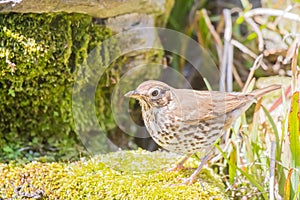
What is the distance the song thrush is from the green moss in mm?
612

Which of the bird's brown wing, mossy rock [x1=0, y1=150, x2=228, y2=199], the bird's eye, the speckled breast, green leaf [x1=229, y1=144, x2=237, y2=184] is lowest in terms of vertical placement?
mossy rock [x1=0, y1=150, x2=228, y2=199]

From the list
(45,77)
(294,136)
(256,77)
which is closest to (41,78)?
(45,77)

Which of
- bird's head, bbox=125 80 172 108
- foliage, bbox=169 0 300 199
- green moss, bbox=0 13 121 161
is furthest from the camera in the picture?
green moss, bbox=0 13 121 161

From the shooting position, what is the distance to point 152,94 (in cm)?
221

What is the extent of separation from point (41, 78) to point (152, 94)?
2.35 feet

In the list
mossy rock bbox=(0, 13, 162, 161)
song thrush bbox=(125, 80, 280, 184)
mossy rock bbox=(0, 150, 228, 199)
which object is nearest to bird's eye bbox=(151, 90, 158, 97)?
song thrush bbox=(125, 80, 280, 184)

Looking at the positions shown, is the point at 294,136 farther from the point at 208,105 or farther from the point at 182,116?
the point at 182,116

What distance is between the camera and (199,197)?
2227 millimetres

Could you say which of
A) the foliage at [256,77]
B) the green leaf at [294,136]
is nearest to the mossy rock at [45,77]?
the foliage at [256,77]

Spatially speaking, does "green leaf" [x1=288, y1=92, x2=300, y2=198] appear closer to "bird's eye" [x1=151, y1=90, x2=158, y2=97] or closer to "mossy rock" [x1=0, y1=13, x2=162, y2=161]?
"bird's eye" [x1=151, y1=90, x2=158, y2=97]

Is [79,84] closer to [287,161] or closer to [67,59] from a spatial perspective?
[67,59]

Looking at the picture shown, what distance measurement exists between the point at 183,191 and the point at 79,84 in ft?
2.98

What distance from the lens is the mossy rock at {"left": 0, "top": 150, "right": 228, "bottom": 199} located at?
223 cm

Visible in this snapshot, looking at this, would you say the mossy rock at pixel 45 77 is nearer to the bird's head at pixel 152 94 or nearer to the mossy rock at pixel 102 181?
the mossy rock at pixel 102 181
